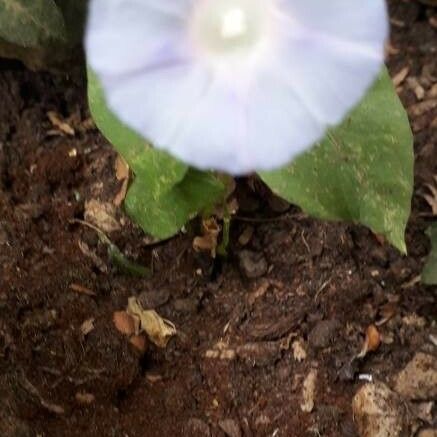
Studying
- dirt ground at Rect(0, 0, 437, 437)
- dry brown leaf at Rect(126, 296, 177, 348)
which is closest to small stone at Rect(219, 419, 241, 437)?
dirt ground at Rect(0, 0, 437, 437)

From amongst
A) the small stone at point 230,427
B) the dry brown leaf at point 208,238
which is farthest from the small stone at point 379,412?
the dry brown leaf at point 208,238

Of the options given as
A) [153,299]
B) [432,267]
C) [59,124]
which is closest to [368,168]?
[432,267]

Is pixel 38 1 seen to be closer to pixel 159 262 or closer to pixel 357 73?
pixel 159 262

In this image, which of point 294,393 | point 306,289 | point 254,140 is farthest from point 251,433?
point 254,140

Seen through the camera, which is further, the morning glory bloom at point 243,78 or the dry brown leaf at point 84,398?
the dry brown leaf at point 84,398

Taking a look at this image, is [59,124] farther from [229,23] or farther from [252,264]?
[229,23]

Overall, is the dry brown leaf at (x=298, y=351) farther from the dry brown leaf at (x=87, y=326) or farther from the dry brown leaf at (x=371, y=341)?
the dry brown leaf at (x=87, y=326)
